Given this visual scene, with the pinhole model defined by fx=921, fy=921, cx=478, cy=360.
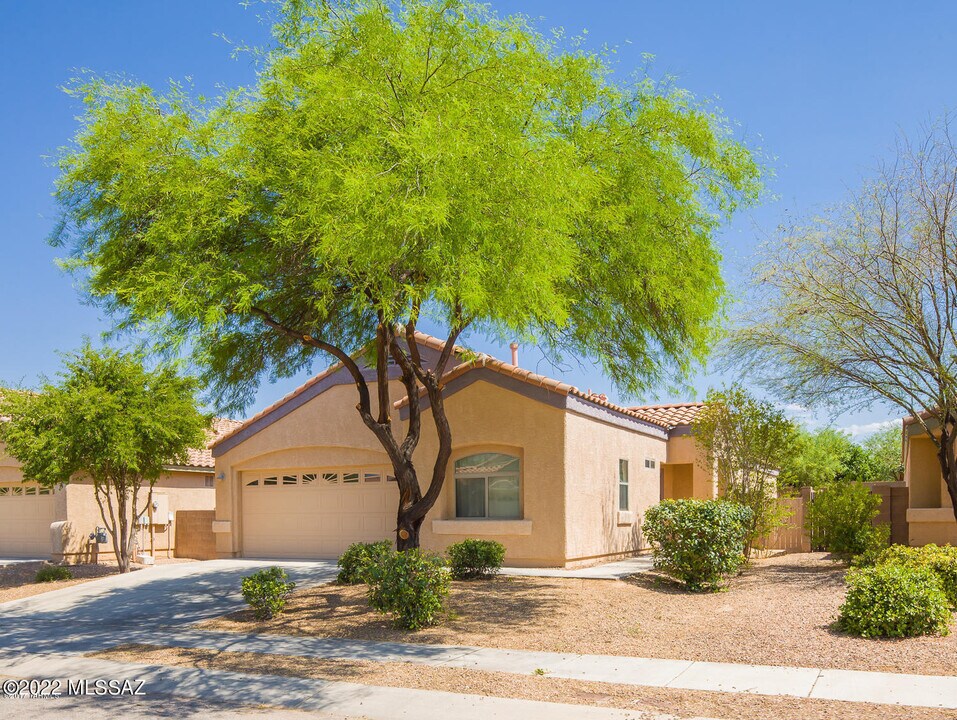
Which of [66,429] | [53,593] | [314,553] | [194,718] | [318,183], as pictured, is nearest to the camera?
[194,718]

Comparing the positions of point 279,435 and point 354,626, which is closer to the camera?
point 354,626

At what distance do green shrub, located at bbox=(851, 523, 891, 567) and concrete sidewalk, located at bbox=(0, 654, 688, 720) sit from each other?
969 centimetres

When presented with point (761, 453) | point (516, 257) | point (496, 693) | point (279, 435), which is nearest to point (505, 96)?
point (516, 257)

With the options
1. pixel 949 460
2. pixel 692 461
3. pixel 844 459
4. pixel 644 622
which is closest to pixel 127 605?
pixel 644 622

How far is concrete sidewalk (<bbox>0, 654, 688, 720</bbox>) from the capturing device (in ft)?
27.9

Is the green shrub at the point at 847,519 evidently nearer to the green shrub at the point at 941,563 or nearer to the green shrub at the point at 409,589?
the green shrub at the point at 941,563

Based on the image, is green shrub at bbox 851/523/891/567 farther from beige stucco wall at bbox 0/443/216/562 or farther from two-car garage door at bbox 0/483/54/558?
two-car garage door at bbox 0/483/54/558

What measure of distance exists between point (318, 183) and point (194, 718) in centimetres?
613

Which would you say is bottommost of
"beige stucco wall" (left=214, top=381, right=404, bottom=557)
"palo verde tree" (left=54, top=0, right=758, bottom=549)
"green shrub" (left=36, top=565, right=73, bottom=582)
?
"green shrub" (left=36, top=565, right=73, bottom=582)

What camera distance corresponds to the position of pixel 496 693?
9.21m

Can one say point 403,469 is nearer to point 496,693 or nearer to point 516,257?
point 516,257

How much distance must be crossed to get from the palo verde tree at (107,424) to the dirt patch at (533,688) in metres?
8.77

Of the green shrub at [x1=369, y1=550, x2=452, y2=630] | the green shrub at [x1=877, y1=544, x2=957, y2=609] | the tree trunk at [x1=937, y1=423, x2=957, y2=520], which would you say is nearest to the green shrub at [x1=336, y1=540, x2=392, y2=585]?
the green shrub at [x1=369, y1=550, x2=452, y2=630]

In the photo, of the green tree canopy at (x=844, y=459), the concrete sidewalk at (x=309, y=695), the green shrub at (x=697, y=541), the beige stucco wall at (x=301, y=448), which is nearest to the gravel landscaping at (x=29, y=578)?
the beige stucco wall at (x=301, y=448)
